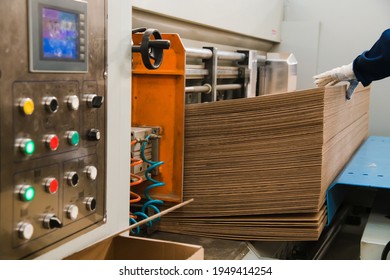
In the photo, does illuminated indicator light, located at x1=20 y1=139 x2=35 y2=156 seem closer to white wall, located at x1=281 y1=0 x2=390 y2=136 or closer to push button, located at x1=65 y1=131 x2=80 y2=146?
push button, located at x1=65 y1=131 x2=80 y2=146

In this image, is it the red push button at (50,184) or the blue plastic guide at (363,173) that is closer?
the red push button at (50,184)

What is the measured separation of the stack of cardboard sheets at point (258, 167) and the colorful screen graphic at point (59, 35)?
90 cm

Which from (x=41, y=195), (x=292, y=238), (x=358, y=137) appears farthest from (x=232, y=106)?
(x=358, y=137)

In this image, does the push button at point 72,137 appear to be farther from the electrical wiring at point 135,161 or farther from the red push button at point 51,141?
the electrical wiring at point 135,161

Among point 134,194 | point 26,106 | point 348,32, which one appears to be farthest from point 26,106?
point 348,32

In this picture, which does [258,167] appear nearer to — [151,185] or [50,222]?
[151,185]

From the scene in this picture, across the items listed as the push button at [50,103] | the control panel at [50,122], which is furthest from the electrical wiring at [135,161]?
the push button at [50,103]

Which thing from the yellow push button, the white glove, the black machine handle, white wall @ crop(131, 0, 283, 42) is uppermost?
white wall @ crop(131, 0, 283, 42)

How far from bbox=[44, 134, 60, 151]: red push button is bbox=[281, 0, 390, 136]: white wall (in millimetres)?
3244

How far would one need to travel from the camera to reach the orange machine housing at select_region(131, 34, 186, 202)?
1.87m

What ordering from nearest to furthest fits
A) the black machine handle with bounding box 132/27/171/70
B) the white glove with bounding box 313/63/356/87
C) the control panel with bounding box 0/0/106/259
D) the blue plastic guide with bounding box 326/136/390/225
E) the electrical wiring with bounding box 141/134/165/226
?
the control panel with bounding box 0/0/106/259 → the black machine handle with bounding box 132/27/171/70 → the electrical wiring with bounding box 141/134/165/226 → the blue plastic guide with bounding box 326/136/390/225 → the white glove with bounding box 313/63/356/87

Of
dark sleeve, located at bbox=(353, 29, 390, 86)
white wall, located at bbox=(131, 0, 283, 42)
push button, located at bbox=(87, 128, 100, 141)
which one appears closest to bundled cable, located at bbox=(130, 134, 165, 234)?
white wall, located at bbox=(131, 0, 283, 42)

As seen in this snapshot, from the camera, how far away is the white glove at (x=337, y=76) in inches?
93.4

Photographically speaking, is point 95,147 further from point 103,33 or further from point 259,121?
point 259,121
